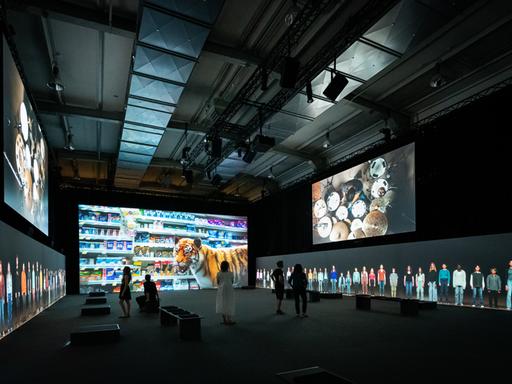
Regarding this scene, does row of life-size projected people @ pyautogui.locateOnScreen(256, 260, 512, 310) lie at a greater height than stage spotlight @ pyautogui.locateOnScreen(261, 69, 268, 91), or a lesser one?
lesser

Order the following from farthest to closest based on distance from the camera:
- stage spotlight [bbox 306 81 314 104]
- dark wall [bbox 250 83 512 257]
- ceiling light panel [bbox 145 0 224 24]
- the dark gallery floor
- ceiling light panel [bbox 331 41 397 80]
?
1. dark wall [bbox 250 83 512 257]
2. stage spotlight [bbox 306 81 314 104]
3. ceiling light panel [bbox 331 41 397 80]
4. ceiling light panel [bbox 145 0 224 24]
5. the dark gallery floor

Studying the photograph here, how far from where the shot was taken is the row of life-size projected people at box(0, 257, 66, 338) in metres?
5.57

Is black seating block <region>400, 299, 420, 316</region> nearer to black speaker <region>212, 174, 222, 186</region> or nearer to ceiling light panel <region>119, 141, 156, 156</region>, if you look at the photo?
black speaker <region>212, 174, 222, 186</region>

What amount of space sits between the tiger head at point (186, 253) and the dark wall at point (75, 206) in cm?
173

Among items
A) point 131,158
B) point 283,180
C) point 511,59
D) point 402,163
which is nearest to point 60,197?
point 131,158

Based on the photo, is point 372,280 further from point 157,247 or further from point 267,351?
point 157,247

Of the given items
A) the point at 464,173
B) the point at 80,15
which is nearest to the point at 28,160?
the point at 80,15

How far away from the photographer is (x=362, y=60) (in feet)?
24.0

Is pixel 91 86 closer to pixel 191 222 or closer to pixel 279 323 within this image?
pixel 279 323

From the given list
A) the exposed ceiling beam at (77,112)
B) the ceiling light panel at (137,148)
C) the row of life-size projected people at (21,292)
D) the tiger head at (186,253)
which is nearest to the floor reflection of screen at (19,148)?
the row of life-size projected people at (21,292)

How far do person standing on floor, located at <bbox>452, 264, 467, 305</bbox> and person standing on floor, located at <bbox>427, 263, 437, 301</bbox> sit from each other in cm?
58

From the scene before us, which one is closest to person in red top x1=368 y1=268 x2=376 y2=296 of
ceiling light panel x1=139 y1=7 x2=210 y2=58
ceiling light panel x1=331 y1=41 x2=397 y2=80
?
ceiling light panel x1=331 y1=41 x2=397 y2=80

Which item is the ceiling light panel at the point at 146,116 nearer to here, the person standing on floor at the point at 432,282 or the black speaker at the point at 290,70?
the black speaker at the point at 290,70

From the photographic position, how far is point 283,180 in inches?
739
